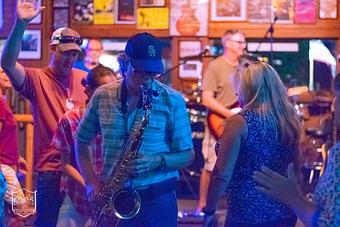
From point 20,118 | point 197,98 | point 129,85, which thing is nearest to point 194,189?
point 197,98

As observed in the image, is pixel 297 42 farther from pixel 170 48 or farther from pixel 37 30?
pixel 37 30

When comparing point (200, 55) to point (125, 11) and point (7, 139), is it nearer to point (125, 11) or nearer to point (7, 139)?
point (125, 11)

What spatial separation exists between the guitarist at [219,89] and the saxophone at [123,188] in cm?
403

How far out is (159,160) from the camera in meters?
3.90

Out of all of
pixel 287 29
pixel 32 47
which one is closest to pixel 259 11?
pixel 287 29

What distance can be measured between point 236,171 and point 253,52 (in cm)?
554

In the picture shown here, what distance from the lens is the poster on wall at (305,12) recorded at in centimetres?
936

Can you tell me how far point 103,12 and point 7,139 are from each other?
4463mm

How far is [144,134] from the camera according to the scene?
156 inches

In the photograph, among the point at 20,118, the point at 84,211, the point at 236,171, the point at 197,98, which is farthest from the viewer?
the point at 197,98

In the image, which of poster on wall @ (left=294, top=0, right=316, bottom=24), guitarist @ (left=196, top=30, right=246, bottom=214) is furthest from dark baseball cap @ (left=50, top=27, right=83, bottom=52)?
poster on wall @ (left=294, top=0, right=316, bottom=24)

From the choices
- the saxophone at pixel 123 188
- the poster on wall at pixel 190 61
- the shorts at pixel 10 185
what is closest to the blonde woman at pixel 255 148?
the saxophone at pixel 123 188

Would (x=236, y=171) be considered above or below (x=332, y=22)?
below

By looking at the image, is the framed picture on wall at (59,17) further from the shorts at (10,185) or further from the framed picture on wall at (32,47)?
the shorts at (10,185)
